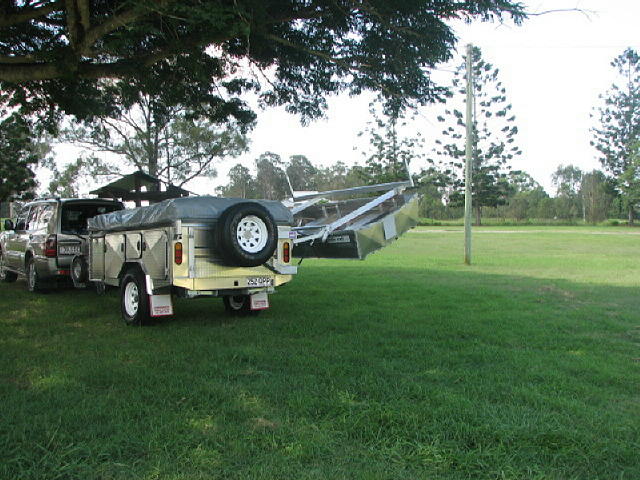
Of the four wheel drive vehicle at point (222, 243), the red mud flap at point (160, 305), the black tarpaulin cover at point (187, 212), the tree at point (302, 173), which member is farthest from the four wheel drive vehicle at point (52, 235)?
the tree at point (302, 173)

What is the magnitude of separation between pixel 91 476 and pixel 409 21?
7.53 m

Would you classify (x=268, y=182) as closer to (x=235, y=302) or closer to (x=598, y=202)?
(x=598, y=202)

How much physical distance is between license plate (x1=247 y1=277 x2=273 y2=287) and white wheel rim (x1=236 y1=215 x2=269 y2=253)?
0.53 meters

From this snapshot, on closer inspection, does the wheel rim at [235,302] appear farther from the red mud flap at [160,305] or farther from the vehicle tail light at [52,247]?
the vehicle tail light at [52,247]

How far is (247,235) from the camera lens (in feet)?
24.5

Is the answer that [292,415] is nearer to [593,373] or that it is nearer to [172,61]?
[593,373]

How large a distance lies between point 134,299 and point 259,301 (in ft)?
5.98

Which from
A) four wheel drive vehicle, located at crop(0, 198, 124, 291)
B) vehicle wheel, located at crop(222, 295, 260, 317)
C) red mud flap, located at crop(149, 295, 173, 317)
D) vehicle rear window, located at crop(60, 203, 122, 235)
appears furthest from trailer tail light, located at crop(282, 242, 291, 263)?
vehicle rear window, located at crop(60, 203, 122, 235)

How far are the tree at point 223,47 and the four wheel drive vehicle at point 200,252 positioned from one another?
88.7 inches

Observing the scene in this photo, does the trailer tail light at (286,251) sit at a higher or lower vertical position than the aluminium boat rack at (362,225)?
lower

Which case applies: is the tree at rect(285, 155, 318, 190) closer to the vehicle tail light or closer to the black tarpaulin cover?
the vehicle tail light

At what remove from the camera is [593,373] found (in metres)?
5.45

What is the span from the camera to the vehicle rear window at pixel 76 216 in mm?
10914

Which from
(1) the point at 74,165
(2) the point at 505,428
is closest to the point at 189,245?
(2) the point at 505,428
